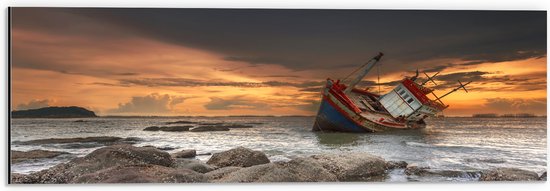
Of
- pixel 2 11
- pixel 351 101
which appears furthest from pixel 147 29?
pixel 351 101

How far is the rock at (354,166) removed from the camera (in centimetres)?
485

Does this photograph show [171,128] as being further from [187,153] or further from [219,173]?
[219,173]

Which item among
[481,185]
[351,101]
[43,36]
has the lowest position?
[481,185]

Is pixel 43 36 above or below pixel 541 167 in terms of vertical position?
above

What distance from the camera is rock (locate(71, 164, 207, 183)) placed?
184 inches

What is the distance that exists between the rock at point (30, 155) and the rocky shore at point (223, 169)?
0.10m

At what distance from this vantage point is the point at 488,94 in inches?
195

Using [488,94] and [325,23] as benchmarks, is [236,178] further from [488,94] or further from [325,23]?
[488,94]

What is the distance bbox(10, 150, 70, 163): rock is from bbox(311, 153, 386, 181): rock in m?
1.91

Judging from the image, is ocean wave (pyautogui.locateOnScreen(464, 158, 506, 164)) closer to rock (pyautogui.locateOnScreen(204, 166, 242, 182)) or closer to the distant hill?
rock (pyautogui.locateOnScreen(204, 166, 242, 182))

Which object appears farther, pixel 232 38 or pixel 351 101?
pixel 351 101

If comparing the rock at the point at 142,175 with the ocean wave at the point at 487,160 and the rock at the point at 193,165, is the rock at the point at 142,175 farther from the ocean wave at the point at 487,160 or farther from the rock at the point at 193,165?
the ocean wave at the point at 487,160

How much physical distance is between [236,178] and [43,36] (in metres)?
1.72

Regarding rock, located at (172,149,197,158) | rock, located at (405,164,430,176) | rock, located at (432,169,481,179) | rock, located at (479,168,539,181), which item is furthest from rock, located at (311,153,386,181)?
rock, located at (172,149,197,158)
